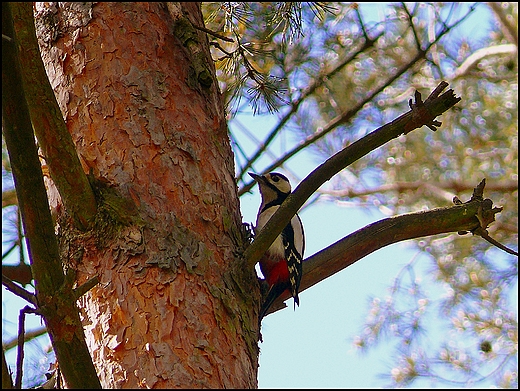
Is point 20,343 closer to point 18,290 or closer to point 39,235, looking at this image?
point 18,290

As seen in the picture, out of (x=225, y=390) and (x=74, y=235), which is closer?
(x=225, y=390)

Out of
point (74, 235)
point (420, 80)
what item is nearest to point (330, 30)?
point (420, 80)

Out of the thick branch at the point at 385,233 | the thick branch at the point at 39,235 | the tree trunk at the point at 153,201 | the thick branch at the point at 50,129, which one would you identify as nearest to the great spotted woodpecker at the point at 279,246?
the thick branch at the point at 385,233

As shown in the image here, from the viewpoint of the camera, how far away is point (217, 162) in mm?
2381

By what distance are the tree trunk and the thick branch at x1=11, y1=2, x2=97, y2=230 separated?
0.07 metres

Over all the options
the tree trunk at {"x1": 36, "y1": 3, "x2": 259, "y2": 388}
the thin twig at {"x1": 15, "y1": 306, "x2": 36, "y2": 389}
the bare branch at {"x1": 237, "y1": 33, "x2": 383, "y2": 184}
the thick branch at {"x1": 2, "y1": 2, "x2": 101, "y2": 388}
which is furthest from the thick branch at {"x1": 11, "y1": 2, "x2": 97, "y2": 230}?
the bare branch at {"x1": 237, "y1": 33, "x2": 383, "y2": 184}

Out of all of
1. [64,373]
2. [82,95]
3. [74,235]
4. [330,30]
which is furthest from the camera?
[330,30]

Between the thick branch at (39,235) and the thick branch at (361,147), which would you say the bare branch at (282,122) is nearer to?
the thick branch at (361,147)

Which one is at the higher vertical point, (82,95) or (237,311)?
(82,95)

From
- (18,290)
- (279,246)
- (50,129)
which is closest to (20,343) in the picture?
(18,290)

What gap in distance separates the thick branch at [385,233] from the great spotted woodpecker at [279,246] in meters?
0.24

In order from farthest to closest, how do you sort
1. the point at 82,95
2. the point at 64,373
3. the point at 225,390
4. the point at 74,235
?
the point at 82,95 → the point at 74,235 → the point at 225,390 → the point at 64,373

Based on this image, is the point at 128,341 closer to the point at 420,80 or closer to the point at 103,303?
the point at 103,303

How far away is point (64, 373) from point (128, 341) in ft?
0.97
